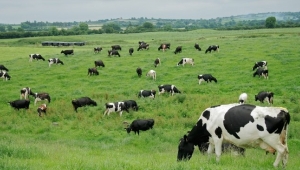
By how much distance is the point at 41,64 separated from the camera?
41844 millimetres

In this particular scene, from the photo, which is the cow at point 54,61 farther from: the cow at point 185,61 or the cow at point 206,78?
the cow at point 206,78

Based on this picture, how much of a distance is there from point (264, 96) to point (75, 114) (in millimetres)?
13045

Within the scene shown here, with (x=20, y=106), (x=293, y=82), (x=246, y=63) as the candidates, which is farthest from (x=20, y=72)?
(x=293, y=82)

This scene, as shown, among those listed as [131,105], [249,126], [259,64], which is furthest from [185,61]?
[249,126]

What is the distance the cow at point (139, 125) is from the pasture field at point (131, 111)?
1.56 feet

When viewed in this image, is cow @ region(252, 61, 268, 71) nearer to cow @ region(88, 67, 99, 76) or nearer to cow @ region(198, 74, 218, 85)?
cow @ region(198, 74, 218, 85)

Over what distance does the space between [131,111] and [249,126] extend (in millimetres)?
14138

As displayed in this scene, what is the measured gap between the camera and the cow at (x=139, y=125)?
783 inches

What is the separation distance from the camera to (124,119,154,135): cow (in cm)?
1989

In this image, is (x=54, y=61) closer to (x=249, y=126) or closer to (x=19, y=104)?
(x=19, y=104)

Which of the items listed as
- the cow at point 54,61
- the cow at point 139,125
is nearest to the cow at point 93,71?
the cow at point 54,61

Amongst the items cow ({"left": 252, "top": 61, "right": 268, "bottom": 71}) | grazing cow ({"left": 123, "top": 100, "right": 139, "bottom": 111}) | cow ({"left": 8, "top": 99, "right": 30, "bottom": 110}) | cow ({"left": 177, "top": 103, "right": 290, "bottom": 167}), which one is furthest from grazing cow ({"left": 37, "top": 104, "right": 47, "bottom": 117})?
cow ({"left": 252, "top": 61, "right": 268, "bottom": 71})

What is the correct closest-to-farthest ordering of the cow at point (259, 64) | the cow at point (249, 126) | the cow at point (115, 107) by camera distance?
1. the cow at point (249, 126)
2. the cow at point (115, 107)
3. the cow at point (259, 64)

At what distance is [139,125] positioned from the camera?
20016 millimetres
